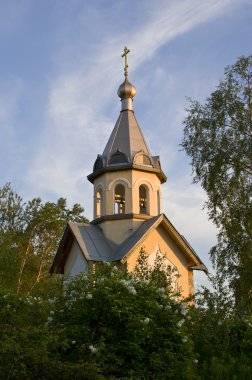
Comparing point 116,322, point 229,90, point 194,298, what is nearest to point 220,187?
point 229,90

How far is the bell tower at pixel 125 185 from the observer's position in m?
19.3

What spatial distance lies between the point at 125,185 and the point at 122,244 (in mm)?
2126

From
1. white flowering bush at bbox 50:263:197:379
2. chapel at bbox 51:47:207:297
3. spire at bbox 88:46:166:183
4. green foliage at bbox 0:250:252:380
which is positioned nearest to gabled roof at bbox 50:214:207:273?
chapel at bbox 51:47:207:297

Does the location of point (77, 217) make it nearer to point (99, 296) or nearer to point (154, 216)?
point (154, 216)

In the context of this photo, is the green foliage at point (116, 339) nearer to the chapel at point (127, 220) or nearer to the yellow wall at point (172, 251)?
the chapel at point (127, 220)

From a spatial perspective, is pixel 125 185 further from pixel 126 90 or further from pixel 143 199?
pixel 126 90

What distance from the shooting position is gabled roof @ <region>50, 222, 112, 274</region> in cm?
1858

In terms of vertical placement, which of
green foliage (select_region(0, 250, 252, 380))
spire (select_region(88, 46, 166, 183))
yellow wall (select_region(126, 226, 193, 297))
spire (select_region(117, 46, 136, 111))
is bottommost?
green foliage (select_region(0, 250, 252, 380))

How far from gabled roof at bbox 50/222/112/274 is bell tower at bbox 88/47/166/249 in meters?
0.28

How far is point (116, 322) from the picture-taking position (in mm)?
9328

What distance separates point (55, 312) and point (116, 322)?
4.91ft

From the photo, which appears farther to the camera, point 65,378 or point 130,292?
point 130,292

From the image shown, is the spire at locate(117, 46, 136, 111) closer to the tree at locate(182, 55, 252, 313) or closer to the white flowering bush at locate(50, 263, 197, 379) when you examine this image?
the tree at locate(182, 55, 252, 313)

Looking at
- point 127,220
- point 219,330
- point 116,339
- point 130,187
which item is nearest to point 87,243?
point 127,220
